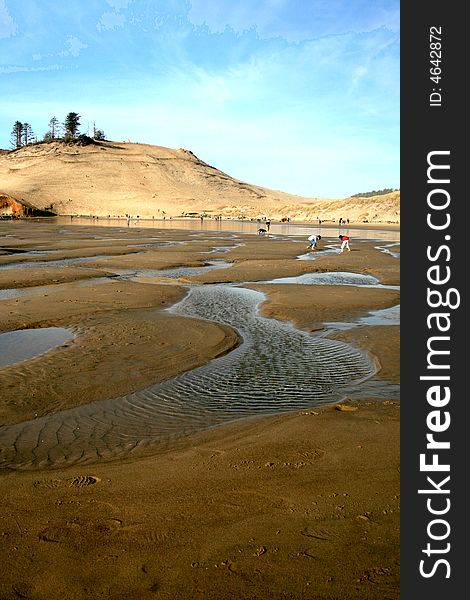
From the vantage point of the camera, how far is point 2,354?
311 inches

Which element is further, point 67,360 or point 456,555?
point 67,360

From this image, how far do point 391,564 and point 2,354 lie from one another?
6.81m

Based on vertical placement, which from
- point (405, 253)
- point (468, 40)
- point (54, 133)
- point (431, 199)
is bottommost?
point (405, 253)

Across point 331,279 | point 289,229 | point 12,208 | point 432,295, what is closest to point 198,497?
point 432,295

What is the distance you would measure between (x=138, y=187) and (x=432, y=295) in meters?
118

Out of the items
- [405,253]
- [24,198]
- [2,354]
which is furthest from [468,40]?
[24,198]

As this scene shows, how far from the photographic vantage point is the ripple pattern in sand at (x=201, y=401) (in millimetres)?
4801

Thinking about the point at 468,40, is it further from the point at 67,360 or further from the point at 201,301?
the point at 201,301

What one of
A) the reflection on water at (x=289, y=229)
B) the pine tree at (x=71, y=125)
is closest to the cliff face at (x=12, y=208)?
the reflection on water at (x=289, y=229)

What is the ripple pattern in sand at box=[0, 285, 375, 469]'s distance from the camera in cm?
480

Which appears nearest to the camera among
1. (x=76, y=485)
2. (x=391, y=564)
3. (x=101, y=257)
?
(x=391, y=564)

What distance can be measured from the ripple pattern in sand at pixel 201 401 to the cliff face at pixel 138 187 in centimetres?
6947

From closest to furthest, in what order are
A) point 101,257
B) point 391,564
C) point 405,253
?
point 405,253 → point 391,564 → point 101,257

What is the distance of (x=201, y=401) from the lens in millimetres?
Result: 6090
